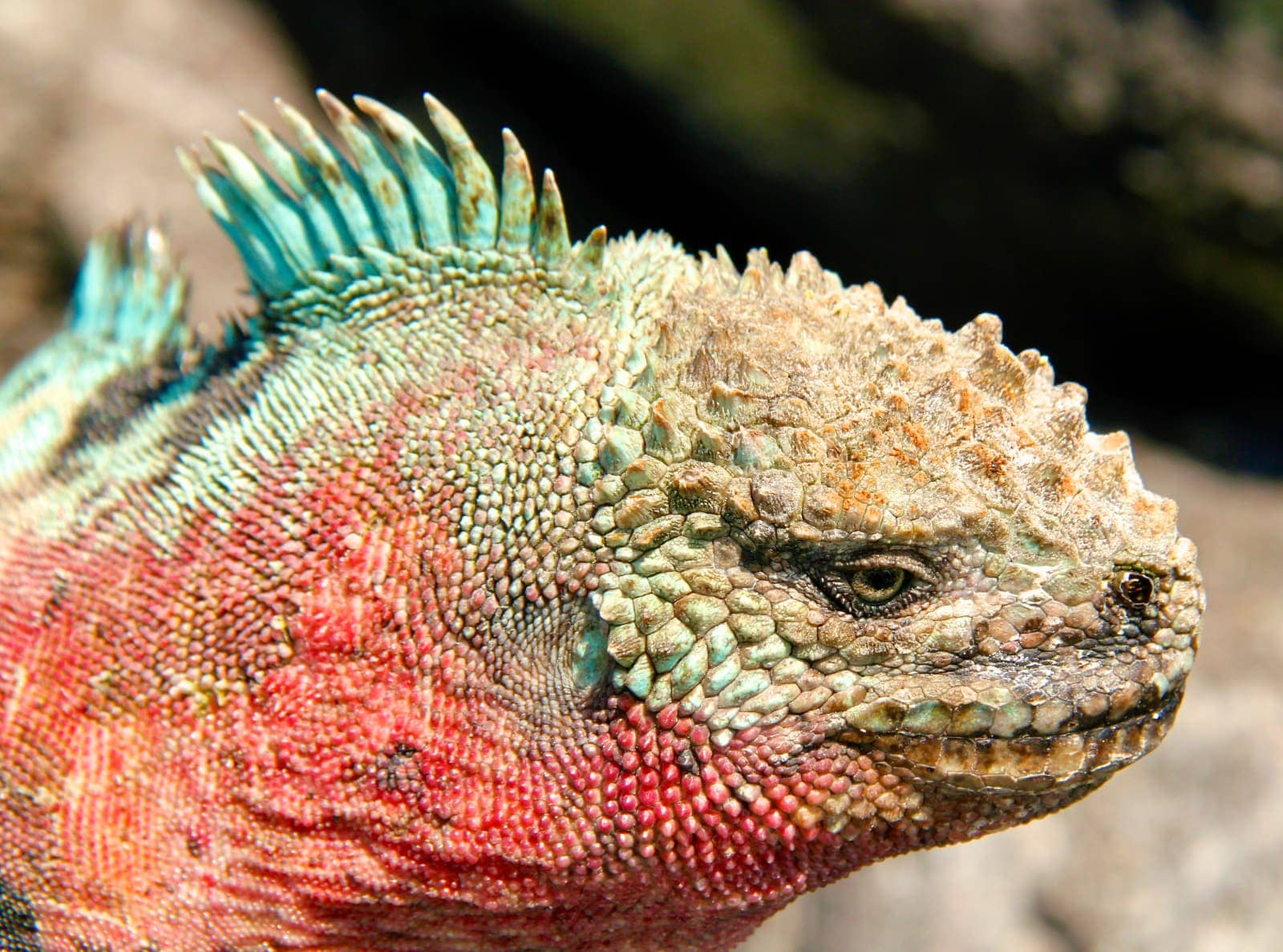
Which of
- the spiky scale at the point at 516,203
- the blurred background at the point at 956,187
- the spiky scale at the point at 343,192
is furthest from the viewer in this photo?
the blurred background at the point at 956,187

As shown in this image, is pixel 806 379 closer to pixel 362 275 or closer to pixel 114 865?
pixel 362 275

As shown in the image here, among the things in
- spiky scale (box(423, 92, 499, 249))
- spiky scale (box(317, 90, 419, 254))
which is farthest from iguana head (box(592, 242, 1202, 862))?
spiky scale (box(317, 90, 419, 254))

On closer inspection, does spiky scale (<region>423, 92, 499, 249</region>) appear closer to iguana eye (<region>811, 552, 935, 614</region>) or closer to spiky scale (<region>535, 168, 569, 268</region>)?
spiky scale (<region>535, 168, 569, 268</region>)

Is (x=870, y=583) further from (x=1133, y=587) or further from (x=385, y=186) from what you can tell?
(x=385, y=186)

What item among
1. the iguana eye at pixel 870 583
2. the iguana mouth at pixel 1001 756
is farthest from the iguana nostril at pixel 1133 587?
the iguana eye at pixel 870 583

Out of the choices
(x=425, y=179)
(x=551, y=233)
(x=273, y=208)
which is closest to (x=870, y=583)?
(x=551, y=233)

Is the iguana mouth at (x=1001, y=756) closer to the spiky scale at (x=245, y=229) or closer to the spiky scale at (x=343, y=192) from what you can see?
the spiky scale at (x=343, y=192)

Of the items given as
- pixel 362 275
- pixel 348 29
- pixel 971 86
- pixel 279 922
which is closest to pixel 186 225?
pixel 348 29

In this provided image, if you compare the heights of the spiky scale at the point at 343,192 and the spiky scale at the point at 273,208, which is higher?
the spiky scale at the point at 343,192
